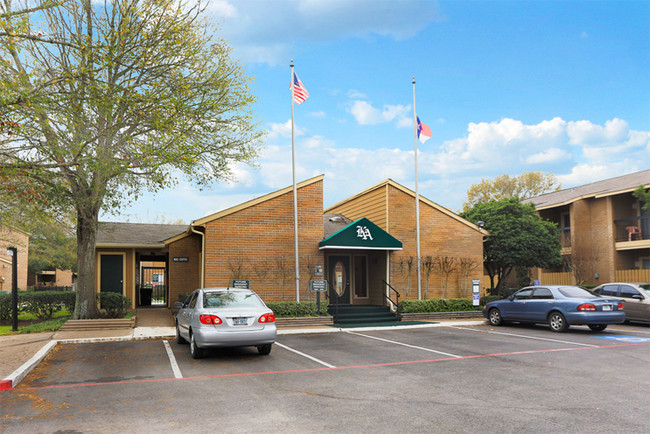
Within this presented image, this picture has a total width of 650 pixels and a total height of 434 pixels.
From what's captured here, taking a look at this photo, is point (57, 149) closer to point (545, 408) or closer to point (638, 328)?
point (545, 408)

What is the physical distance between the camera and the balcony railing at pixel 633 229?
92.2 ft

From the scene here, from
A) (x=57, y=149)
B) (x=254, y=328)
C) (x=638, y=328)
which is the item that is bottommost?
(x=638, y=328)

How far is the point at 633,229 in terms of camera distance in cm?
2867

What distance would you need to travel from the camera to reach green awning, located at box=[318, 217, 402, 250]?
18734 millimetres

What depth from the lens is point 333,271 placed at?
21109mm

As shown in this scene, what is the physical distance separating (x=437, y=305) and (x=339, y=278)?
4188 mm

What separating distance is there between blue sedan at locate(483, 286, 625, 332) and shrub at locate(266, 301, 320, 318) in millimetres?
6596

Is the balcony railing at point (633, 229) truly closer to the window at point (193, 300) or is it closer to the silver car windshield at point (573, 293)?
the silver car windshield at point (573, 293)

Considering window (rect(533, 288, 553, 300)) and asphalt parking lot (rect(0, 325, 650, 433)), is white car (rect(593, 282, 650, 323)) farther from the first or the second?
asphalt parking lot (rect(0, 325, 650, 433))

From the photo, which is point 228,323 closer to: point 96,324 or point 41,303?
point 96,324

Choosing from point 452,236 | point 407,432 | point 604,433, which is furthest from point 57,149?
point 452,236

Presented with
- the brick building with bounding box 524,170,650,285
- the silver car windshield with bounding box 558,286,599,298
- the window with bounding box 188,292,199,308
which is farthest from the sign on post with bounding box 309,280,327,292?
the brick building with bounding box 524,170,650,285

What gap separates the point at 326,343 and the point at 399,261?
8521 mm

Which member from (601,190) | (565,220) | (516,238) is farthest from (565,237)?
(516,238)
